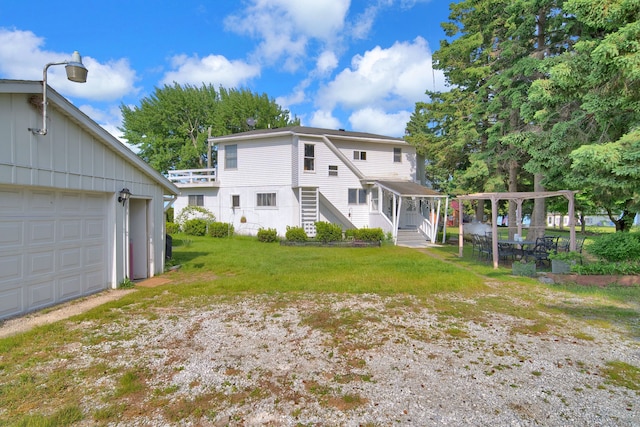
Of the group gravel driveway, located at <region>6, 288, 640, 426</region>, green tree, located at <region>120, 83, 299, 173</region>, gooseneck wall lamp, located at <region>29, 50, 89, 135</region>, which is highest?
green tree, located at <region>120, 83, 299, 173</region>

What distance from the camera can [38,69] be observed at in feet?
19.4

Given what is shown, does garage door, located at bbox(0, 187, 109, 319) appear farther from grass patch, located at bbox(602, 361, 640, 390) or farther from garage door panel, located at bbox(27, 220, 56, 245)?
grass patch, located at bbox(602, 361, 640, 390)

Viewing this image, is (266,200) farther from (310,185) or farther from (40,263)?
(40,263)

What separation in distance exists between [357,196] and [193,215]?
36.2 feet

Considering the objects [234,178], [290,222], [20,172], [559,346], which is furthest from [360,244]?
[20,172]

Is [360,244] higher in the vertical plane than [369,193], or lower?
lower

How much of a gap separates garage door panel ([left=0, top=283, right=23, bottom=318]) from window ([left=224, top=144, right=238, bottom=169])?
1548 cm

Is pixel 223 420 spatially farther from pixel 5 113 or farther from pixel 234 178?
pixel 234 178

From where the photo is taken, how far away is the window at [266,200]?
19562mm

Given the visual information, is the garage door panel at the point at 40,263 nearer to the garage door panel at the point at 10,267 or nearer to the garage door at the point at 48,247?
the garage door at the point at 48,247

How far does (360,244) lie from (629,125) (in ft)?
35.8

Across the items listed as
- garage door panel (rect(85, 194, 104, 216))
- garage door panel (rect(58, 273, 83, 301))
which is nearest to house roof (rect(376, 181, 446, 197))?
garage door panel (rect(85, 194, 104, 216))

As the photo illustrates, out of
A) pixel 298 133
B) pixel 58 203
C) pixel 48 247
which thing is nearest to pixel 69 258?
pixel 48 247

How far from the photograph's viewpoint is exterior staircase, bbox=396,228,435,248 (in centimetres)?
1817
